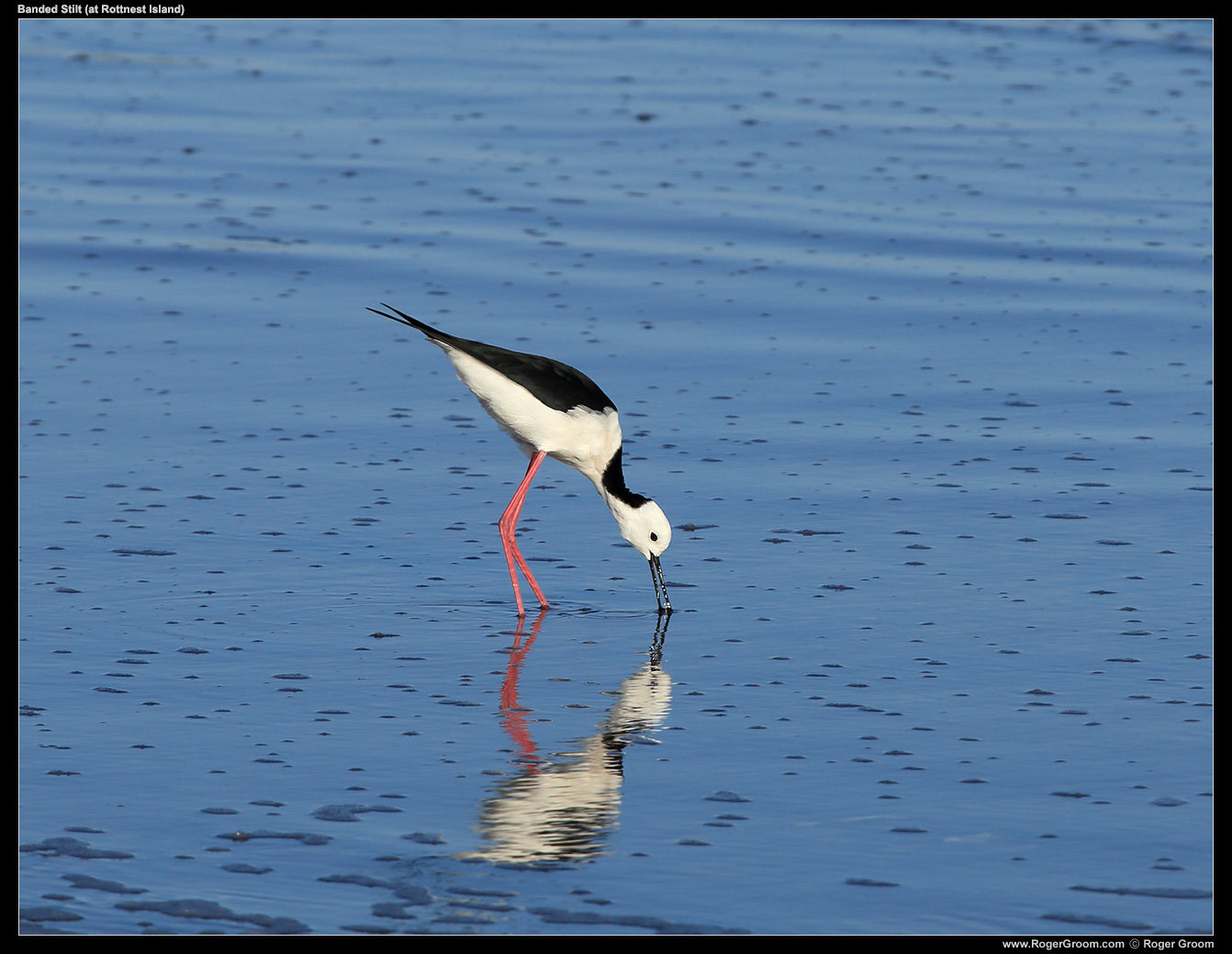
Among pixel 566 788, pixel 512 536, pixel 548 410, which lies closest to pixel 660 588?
pixel 512 536

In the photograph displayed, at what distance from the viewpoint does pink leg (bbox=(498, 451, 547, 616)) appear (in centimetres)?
784

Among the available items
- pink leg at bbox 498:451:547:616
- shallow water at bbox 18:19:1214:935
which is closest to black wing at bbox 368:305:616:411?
pink leg at bbox 498:451:547:616

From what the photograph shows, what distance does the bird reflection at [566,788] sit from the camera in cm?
532

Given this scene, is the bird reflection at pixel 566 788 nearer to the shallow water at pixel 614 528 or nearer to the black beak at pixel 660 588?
the shallow water at pixel 614 528

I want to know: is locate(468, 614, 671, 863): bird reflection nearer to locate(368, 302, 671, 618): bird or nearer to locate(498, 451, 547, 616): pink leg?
locate(498, 451, 547, 616): pink leg

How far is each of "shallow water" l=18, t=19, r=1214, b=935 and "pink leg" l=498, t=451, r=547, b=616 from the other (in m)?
0.12

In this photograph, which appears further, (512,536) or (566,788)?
(512,536)

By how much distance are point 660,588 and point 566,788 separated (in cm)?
224

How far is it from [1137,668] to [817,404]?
397cm

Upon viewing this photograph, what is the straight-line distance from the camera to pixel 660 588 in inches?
312

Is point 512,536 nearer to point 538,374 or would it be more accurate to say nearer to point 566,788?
point 538,374

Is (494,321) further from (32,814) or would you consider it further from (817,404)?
(32,814)

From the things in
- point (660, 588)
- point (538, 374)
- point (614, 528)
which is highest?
point (538, 374)

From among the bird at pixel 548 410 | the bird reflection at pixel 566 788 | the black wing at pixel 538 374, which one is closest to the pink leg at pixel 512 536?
the bird at pixel 548 410
